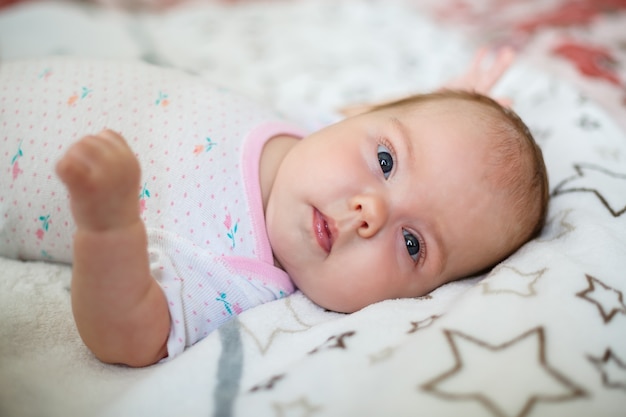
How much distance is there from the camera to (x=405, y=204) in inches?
34.3

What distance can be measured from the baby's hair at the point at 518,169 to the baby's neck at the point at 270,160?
286 millimetres

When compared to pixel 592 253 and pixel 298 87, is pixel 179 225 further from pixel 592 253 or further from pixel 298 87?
pixel 298 87

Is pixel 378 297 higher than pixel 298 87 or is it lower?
lower

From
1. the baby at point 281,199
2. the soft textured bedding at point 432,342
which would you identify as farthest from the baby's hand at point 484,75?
the baby at point 281,199

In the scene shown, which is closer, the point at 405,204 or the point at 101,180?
the point at 101,180

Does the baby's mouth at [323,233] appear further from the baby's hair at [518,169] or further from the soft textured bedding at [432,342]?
the baby's hair at [518,169]

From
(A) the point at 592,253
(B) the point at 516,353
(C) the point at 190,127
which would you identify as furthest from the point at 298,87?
(B) the point at 516,353

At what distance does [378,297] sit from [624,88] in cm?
102

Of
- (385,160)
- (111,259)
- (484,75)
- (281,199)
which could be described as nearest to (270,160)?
(281,199)

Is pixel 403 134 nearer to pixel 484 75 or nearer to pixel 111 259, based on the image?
pixel 111 259

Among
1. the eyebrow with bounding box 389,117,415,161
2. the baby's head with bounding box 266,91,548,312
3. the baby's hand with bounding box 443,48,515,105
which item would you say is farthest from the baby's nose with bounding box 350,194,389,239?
the baby's hand with bounding box 443,48,515,105

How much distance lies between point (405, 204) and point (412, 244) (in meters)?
0.08

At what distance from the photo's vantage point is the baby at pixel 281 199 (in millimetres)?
861

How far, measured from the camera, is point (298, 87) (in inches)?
64.8
